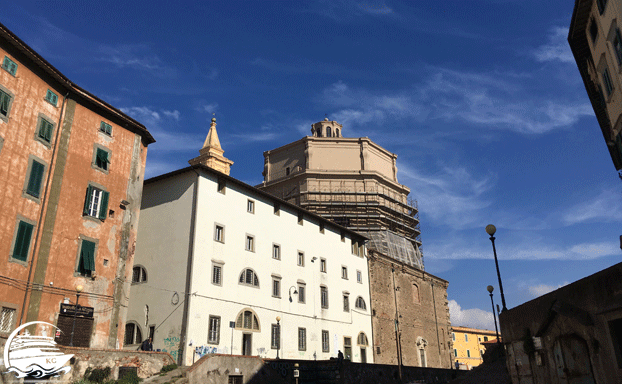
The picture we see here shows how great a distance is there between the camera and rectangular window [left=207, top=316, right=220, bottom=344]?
2864cm

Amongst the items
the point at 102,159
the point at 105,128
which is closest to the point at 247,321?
the point at 102,159

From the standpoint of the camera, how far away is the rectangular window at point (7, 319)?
66.6 feet

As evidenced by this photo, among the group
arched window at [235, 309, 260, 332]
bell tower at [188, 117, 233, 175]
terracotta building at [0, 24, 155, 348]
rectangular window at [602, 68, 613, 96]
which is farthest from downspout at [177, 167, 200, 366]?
bell tower at [188, 117, 233, 175]

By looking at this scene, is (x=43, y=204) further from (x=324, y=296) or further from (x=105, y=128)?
(x=324, y=296)

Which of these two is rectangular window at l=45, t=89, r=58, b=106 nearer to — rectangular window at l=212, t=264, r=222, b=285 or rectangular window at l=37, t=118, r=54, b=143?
rectangular window at l=37, t=118, r=54, b=143

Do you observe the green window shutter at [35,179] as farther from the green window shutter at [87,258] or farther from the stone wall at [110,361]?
the stone wall at [110,361]

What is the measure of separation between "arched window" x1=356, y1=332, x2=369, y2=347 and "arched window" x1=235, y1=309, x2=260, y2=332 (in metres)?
12.2

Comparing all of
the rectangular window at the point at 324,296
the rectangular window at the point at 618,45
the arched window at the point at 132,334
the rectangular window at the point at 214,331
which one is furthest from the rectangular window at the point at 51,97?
the rectangular window at the point at 618,45

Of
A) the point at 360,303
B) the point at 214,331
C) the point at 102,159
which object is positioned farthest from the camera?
the point at 360,303

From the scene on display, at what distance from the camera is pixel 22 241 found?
71.4 feet

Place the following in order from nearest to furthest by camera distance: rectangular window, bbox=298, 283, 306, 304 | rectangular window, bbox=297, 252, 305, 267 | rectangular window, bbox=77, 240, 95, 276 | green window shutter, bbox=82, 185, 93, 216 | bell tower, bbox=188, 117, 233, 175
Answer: rectangular window, bbox=77, 240, 95, 276, green window shutter, bbox=82, 185, 93, 216, rectangular window, bbox=298, 283, 306, 304, rectangular window, bbox=297, 252, 305, 267, bell tower, bbox=188, 117, 233, 175

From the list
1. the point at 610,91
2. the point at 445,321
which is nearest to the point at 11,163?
the point at 610,91

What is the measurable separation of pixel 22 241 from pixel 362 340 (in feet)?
91.8

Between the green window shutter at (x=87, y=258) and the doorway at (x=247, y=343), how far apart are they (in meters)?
10.7
